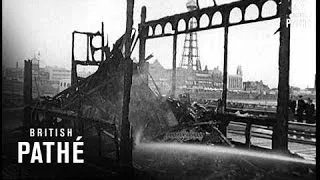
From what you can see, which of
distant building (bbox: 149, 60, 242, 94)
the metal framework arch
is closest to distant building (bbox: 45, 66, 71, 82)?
distant building (bbox: 149, 60, 242, 94)

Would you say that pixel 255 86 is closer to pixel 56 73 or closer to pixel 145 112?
pixel 56 73

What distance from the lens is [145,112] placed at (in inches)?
412

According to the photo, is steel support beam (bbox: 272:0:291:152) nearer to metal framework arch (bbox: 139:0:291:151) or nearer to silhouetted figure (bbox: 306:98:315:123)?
metal framework arch (bbox: 139:0:291:151)

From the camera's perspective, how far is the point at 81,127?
9102mm

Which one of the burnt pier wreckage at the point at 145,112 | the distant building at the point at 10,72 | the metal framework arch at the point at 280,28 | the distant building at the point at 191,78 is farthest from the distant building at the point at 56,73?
the metal framework arch at the point at 280,28

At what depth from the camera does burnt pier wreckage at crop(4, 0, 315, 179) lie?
745 cm

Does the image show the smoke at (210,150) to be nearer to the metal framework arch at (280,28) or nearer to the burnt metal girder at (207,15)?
the metal framework arch at (280,28)

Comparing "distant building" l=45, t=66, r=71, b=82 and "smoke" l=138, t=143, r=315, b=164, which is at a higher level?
"distant building" l=45, t=66, r=71, b=82

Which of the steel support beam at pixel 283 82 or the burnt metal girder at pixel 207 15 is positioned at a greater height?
the burnt metal girder at pixel 207 15

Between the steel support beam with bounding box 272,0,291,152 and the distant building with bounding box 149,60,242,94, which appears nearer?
the steel support beam with bounding box 272,0,291,152

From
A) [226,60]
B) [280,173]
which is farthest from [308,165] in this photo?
[226,60]

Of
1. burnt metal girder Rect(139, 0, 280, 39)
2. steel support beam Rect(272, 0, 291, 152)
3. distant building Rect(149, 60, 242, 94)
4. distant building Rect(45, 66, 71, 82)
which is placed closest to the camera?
steel support beam Rect(272, 0, 291, 152)

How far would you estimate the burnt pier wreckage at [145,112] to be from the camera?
7.45 metres

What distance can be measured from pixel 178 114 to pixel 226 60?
2292 millimetres
